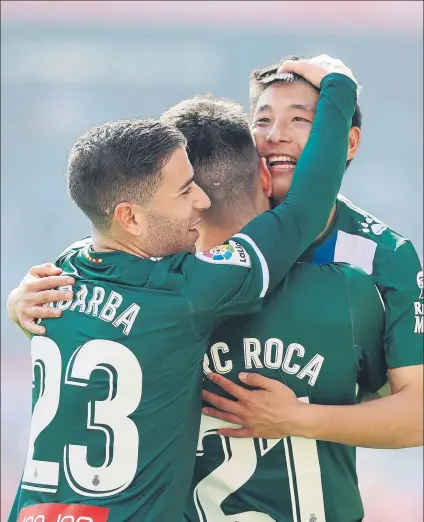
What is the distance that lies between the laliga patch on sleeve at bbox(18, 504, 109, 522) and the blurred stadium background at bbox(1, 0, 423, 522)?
859 cm

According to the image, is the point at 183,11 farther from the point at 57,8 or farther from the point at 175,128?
the point at 175,128

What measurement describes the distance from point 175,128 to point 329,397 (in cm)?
83

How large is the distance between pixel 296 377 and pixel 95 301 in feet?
1.79

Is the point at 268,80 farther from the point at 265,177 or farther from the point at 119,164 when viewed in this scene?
the point at 119,164

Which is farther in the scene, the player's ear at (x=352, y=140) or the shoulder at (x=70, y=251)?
the player's ear at (x=352, y=140)

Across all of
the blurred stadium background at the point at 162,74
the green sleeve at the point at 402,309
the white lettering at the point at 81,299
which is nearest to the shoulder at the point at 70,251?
the white lettering at the point at 81,299

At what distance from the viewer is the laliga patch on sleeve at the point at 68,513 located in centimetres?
229

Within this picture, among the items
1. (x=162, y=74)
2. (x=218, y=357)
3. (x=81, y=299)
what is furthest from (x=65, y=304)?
(x=162, y=74)

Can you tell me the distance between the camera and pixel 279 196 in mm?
2830

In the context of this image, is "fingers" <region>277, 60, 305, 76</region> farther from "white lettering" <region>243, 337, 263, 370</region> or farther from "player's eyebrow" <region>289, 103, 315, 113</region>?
"white lettering" <region>243, 337, 263, 370</region>

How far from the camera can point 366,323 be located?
2504 mm

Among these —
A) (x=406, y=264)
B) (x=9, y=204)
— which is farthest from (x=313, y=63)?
(x=9, y=204)

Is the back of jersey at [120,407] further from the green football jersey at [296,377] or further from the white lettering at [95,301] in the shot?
the green football jersey at [296,377]

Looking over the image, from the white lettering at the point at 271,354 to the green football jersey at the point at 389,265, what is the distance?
29 cm
